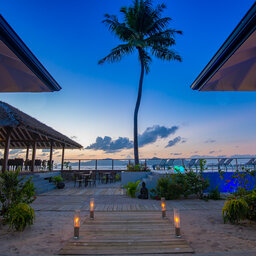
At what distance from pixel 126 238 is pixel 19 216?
2.26m

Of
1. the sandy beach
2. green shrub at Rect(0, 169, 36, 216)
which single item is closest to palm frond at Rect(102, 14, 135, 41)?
green shrub at Rect(0, 169, 36, 216)

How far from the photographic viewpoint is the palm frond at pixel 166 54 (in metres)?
14.1

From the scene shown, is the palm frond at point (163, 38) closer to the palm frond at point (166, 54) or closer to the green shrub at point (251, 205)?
the palm frond at point (166, 54)

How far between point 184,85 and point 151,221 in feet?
47.3

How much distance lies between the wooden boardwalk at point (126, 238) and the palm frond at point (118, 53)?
11993 mm

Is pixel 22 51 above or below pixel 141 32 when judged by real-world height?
below

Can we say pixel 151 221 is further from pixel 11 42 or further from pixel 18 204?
pixel 11 42

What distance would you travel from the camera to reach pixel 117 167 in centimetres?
1769

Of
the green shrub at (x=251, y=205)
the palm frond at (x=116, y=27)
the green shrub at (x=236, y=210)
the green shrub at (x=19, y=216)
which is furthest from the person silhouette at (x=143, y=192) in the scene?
the palm frond at (x=116, y=27)

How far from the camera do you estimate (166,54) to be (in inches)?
558

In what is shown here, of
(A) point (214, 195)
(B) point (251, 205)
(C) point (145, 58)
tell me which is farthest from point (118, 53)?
(B) point (251, 205)

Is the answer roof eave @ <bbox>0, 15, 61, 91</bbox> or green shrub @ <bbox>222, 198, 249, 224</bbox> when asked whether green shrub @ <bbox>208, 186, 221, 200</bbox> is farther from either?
roof eave @ <bbox>0, 15, 61, 91</bbox>

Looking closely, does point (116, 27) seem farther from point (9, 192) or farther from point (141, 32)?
point (9, 192)

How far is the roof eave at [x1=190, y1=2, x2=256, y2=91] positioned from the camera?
1698 millimetres
